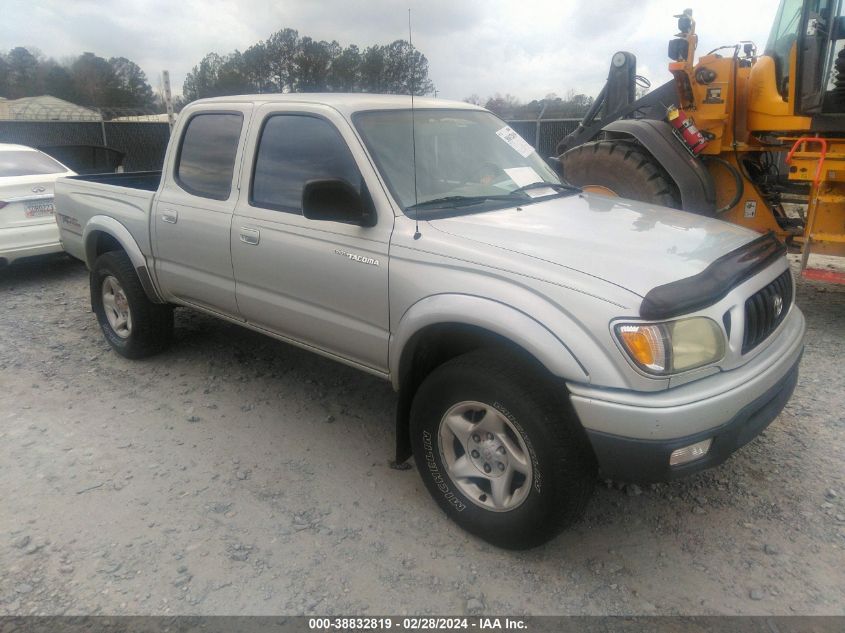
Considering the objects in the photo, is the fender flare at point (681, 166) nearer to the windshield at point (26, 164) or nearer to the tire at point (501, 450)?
the tire at point (501, 450)

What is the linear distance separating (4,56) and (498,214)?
25.3 meters

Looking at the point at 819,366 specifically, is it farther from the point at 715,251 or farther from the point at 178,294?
the point at 178,294

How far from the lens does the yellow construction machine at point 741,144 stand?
541cm

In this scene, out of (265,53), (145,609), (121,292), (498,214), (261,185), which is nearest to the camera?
(145,609)

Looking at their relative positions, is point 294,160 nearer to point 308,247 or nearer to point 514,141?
point 308,247

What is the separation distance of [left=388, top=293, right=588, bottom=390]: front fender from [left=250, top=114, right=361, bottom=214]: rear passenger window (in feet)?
2.69

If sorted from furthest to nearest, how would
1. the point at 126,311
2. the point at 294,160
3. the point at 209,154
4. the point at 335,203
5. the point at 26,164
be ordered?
the point at 26,164
the point at 126,311
the point at 209,154
the point at 294,160
the point at 335,203

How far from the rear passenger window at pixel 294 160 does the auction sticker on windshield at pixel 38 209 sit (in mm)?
4689

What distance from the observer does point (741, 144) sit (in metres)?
6.38

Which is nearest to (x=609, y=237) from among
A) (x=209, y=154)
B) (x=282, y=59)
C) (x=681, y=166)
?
(x=209, y=154)

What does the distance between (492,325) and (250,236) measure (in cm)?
178

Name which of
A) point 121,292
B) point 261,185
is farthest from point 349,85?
point 121,292

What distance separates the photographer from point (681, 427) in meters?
2.35

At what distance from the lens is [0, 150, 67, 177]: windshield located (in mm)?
7438
